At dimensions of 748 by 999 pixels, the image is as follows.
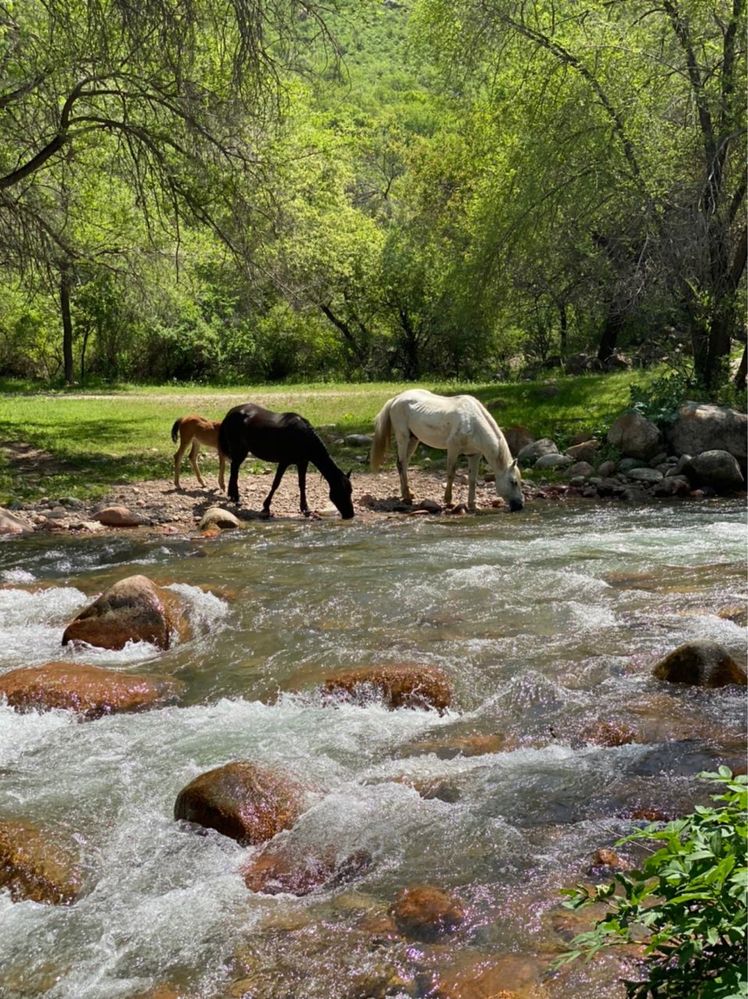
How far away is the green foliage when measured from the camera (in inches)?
90.7

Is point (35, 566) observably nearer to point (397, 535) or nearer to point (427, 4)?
point (397, 535)

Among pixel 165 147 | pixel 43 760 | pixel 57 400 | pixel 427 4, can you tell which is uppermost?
pixel 427 4

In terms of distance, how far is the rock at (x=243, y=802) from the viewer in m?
5.01

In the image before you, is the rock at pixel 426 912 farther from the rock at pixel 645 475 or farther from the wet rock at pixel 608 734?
the rock at pixel 645 475

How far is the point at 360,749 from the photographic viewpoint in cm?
604

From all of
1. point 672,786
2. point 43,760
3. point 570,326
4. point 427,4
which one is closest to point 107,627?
point 43,760

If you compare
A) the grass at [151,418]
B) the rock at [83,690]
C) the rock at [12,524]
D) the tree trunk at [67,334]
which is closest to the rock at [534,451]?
the grass at [151,418]

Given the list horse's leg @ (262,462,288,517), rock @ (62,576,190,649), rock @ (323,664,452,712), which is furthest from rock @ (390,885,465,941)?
horse's leg @ (262,462,288,517)

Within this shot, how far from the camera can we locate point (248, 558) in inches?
443

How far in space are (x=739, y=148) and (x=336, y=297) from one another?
2050 cm

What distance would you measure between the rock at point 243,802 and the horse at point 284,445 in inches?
337

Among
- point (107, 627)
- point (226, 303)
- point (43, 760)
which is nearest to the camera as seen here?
point (43, 760)

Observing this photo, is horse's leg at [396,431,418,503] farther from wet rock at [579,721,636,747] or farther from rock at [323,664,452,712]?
wet rock at [579,721,636,747]

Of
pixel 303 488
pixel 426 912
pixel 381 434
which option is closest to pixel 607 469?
pixel 381 434
